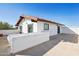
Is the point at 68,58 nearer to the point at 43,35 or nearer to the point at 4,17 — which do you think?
A: the point at 43,35

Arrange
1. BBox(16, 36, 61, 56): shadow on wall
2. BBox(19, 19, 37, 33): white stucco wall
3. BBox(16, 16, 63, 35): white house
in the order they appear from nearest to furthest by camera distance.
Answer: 1. BBox(16, 36, 61, 56): shadow on wall
2. BBox(16, 16, 63, 35): white house
3. BBox(19, 19, 37, 33): white stucco wall

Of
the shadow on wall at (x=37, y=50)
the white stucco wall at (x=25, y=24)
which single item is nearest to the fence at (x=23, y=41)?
the shadow on wall at (x=37, y=50)

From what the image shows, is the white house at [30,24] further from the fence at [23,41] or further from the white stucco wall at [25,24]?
the fence at [23,41]

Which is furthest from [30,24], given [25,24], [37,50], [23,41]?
[37,50]

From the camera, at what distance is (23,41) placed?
245 inches

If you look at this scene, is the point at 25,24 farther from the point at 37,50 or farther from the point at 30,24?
the point at 37,50

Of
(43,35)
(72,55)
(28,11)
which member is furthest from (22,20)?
(72,55)

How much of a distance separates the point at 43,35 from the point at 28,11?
1985mm

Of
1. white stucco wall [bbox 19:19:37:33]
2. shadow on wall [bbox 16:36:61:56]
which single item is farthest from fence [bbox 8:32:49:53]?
white stucco wall [bbox 19:19:37:33]

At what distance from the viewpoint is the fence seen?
18.3 feet

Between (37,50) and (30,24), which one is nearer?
(37,50)

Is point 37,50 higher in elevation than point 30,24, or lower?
lower

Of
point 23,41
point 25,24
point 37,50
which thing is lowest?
point 37,50

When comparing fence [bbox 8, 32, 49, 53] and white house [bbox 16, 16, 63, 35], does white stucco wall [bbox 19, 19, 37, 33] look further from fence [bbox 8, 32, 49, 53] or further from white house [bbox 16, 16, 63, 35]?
fence [bbox 8, 32, 49, 53]
